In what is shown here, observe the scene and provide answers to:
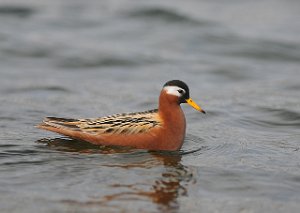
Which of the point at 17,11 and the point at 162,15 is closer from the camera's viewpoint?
the point at 162,15

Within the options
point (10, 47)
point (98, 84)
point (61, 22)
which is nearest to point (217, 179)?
point (98, 84)

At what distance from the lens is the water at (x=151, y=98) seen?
455 inches

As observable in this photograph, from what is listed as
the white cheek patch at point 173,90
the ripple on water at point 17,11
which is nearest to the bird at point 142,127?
the white cheek patch at point 173,90

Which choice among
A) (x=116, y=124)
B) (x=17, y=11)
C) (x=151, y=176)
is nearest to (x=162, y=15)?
(x=17, y=11)

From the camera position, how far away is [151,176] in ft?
40.5

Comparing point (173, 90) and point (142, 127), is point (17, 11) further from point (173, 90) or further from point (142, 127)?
point (142, 127)

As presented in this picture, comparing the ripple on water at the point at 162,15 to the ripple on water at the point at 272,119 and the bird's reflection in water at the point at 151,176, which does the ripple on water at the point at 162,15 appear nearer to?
the ripple on water at the point at 272,119

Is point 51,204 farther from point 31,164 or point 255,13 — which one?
point 255,13

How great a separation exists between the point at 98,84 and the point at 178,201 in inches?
367

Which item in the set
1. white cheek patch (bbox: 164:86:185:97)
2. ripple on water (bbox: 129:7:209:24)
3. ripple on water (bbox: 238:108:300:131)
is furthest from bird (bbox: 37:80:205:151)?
ripple on water (bbox: 129:7:209:24)

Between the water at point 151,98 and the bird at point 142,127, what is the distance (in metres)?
0.22

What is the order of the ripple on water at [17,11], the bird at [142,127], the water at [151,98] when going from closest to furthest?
the water at [151,98] < the bird at [142,127] < the ripple on water at [17,11]

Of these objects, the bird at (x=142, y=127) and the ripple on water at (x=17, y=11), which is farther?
the ripple on water at (x=17, y=11)

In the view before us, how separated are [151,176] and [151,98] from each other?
6.65 meters
